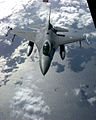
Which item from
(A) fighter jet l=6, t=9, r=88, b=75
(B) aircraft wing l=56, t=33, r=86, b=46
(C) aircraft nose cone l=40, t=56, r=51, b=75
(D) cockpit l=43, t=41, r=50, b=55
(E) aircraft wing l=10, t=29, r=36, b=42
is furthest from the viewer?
(E) aircraft wing l=10, t=29, r=36, b=42

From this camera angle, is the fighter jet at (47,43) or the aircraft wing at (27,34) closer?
the fighter jet at (47,43)

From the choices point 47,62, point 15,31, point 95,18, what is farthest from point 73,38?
point 95,18

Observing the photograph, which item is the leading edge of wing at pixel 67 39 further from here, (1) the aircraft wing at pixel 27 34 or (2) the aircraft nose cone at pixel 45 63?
(1) the aircraft wing at pixel 27 34

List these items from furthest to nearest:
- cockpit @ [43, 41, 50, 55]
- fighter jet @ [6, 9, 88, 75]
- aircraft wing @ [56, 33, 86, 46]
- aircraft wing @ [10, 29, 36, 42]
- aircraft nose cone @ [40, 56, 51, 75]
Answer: aircraft wing @ [10, 29, 36, 42], aircraft wing @ [56, 33, 86, 46], fighter jet @ [6, 9, 88, 75], cockpit @ [43, 41, 50, 55], aircraft nose cone @ [40, 56, 51, 75]

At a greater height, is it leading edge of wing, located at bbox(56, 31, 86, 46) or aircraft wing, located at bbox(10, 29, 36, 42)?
aircraft wing, located at bbox(10, 29, 36, 42)

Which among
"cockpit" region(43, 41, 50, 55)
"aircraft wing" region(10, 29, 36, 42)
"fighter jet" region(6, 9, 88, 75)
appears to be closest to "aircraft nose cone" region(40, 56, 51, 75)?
"fighter jet" region(6, 9, 88, 75)

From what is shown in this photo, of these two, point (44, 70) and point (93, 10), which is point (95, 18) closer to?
point (93, 10)

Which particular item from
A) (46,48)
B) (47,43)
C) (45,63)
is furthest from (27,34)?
(45,63)

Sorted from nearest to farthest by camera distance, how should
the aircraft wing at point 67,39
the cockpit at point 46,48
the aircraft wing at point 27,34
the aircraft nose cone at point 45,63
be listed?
the aircraft nose cone at point 45,63 < the cockpit at point 46,48 < the aircraft wing at point 67,39 < the aircraft wing at point 27,34

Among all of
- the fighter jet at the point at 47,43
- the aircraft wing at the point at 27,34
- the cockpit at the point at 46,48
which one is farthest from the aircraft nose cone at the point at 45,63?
the aircraft wing at the point at 27,34

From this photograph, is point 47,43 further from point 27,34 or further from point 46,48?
point 27,34

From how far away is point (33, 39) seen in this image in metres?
35.1

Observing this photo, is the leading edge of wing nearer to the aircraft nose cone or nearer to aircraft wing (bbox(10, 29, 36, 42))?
the aircraft nose cone

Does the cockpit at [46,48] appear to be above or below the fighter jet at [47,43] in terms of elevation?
above
